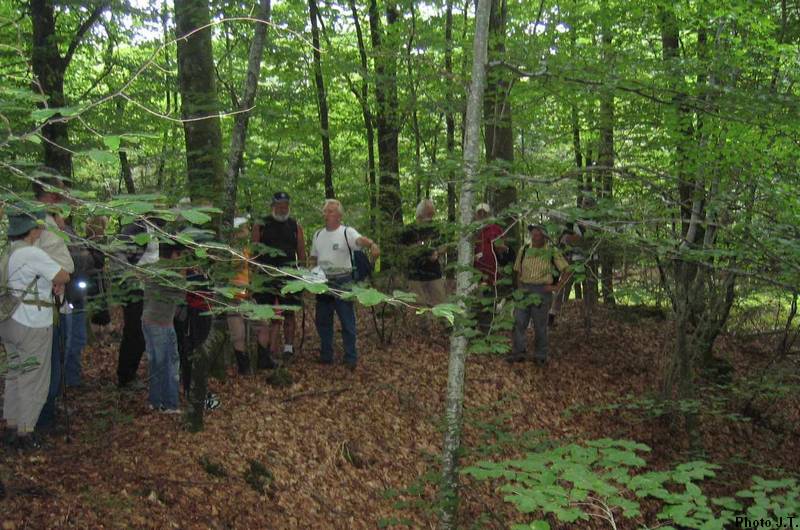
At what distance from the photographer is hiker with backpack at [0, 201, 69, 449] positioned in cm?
461

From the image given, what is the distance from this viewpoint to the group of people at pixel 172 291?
425 cm

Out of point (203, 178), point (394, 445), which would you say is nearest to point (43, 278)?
point (203, 178)

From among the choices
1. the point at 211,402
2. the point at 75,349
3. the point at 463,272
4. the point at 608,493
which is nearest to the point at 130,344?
the point at 75,349

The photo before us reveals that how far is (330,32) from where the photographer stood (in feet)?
44.2

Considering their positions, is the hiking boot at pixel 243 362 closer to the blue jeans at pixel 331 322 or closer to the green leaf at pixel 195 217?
the blue jeans at pixel 331 322

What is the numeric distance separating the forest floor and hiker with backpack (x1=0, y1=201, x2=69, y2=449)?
0.26 metres

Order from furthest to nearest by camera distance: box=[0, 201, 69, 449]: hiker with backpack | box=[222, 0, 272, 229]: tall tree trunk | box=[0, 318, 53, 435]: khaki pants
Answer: box=[222, 0, 272, 229]: tall tree trunk < box=[0, 318, 53, 435]: khaki pants < box=[0, 201, 69, 449]: hiker with backpack

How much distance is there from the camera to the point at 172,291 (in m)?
5.46

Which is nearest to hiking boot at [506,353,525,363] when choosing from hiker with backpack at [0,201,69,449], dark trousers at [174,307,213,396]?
dark trousers at [174,307,213,396]

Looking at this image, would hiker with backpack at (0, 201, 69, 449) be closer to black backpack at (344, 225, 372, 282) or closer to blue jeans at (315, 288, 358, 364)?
blue jeans at (315, 288, 358, 364)

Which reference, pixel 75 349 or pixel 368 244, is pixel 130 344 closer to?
pixel 75 349

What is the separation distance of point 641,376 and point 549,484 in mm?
6609

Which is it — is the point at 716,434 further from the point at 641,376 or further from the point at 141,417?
the point at 141,417

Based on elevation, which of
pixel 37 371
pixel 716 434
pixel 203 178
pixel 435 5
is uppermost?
pixel 435 5
